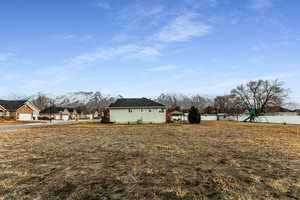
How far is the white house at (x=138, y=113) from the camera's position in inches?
1286

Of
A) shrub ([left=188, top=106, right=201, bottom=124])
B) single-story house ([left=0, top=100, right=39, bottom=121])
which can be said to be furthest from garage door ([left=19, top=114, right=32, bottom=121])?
shrub ([left=188, top=106, right=201, bottom=124])

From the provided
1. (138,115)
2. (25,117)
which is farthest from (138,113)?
(25,117)

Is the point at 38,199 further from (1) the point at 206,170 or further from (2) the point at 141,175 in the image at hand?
(1) the point at 206,170

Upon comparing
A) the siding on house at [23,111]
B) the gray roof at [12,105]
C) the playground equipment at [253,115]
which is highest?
the gray roof at [12,105]

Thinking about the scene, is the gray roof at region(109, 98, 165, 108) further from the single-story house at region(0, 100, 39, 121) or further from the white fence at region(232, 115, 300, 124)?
the single-story house at region(0, 100, 39, 121)

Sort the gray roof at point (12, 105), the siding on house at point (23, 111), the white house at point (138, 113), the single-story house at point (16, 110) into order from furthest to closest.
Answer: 1. the gray roof at point (12, 105)
2. the siding on house at point (23, 111)
3. the single-story house at point (16, 110)
4. the white house at point (138, 113)

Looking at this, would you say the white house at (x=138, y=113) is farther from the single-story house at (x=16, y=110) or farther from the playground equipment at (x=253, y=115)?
the single-story house at (x=16, y=110)

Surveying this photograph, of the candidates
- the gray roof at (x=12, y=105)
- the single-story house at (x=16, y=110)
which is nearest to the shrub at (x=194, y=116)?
the single-story house at (x=16, y=110)

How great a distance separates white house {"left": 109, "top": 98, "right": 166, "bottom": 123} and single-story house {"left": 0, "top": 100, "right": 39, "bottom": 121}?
98.6ft

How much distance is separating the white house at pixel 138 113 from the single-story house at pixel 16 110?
30.1 m

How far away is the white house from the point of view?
107 ft

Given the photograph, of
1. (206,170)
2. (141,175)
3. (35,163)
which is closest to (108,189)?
(141,175)

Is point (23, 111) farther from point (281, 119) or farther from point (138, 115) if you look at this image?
point (281, 119)

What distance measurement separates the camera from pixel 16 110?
46750 mm
